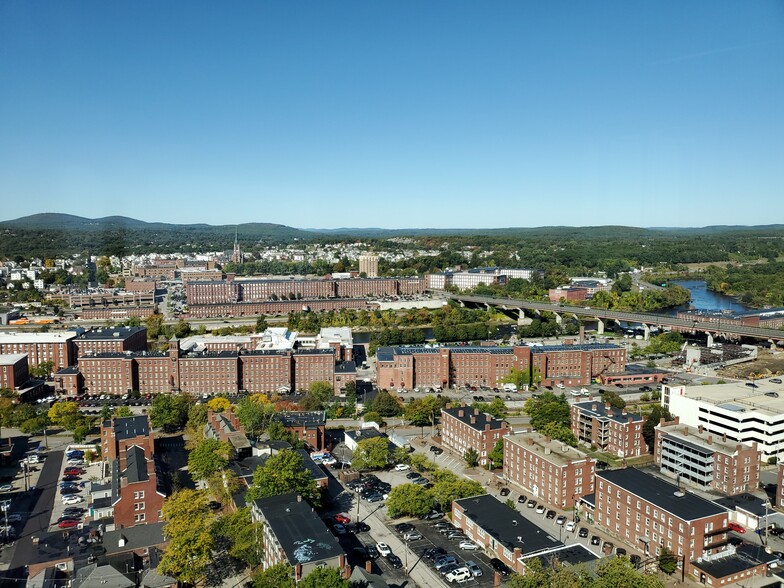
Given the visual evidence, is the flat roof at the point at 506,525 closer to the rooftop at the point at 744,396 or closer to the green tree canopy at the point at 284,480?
the green tree canopy at the point at 284,480

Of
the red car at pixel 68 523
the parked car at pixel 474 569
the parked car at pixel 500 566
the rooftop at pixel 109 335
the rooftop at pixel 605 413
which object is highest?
the rooftop at pixel 109 335

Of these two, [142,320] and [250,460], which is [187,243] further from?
[250,460]

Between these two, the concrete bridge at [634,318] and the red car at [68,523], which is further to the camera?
the concrete bridge at [634,318]

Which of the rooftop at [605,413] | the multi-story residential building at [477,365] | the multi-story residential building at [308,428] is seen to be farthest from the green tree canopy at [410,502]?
the multi-story residential building at [477,365]

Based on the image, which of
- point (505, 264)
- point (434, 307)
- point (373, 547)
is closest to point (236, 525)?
point (373, 547)

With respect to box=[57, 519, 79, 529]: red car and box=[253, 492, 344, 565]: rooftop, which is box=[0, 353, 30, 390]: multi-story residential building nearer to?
box=[57, 519, 79, 529]: red car

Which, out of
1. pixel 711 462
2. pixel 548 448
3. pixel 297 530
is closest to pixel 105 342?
pixel 297 530
